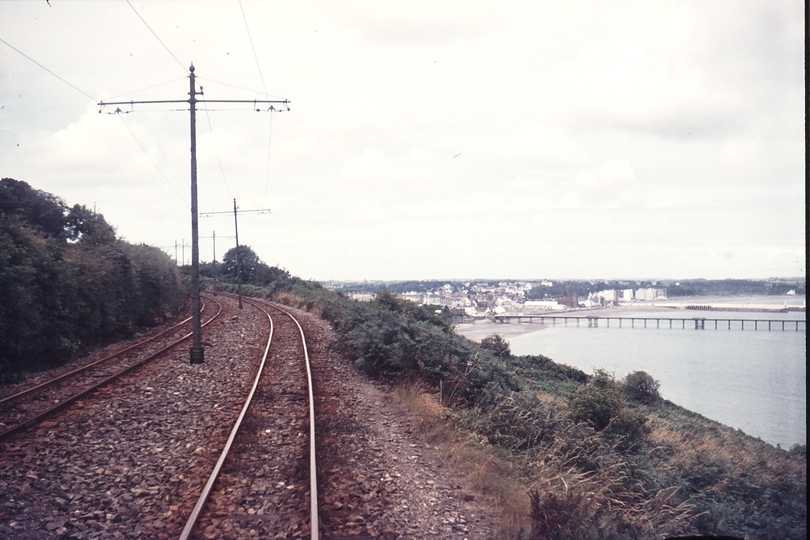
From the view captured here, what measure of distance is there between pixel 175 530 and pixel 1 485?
91.9 inches

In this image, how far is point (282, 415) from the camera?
8.27 m

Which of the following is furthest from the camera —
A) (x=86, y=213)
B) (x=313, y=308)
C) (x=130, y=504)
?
(x=313, y=308)

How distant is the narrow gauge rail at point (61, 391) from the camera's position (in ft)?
24.4

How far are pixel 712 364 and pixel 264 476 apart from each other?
43603mm

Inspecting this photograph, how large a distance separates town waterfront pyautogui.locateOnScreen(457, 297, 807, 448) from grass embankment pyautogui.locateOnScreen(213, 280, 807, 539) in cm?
167

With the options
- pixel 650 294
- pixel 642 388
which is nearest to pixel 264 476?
pixel 642 388

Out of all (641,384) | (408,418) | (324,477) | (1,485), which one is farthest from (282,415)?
(641,384)

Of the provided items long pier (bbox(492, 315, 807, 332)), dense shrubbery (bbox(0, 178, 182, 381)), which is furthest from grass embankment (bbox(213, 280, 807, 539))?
long pier (bbox(492, 315, 807, 332))

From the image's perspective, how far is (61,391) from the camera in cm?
940

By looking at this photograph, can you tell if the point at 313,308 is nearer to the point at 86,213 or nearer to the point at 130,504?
the point at 86,213

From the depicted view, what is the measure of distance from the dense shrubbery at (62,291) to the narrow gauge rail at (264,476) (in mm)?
6414

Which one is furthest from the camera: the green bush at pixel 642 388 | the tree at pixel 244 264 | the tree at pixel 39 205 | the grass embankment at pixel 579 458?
the tree at pixel 244 264

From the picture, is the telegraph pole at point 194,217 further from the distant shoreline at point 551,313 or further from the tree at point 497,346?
the distant shoreline at point 551,313

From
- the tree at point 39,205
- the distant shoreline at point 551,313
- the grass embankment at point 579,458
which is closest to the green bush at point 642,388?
the grass embankment at point 579,458
